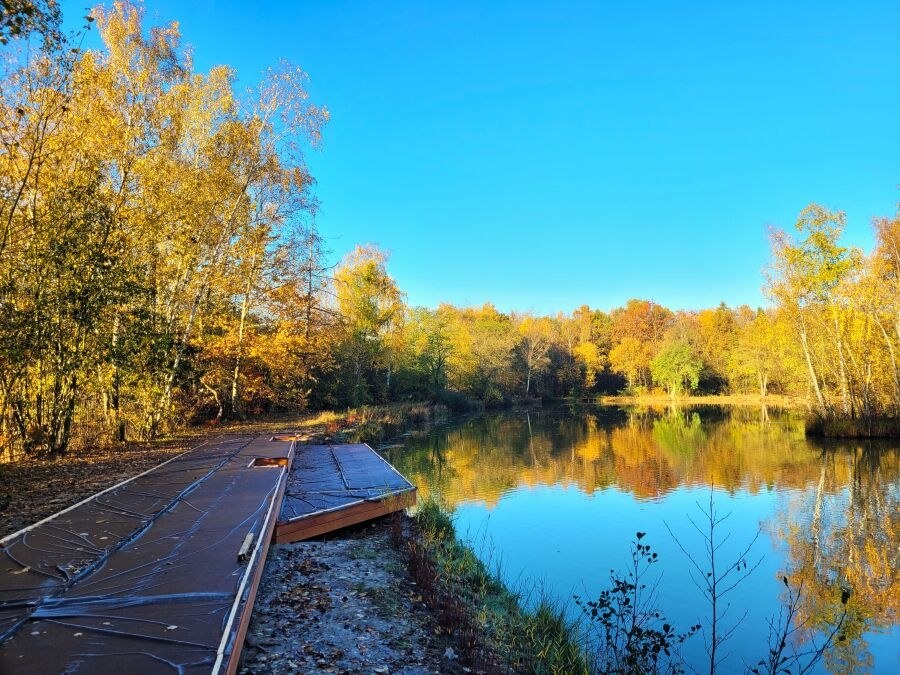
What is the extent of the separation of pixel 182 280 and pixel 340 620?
480 inches

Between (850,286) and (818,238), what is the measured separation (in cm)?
204

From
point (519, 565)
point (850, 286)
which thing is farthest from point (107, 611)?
point (850, 286)

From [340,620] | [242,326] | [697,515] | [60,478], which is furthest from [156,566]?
[242,326]

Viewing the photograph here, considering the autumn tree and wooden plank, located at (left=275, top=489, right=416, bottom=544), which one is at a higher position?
the autumn tree

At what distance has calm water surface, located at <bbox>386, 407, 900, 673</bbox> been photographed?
6129mm

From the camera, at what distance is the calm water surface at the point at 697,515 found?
6.13 metres

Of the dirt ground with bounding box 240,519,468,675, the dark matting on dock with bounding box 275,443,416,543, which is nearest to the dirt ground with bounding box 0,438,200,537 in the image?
the dark matting on dock with bounding box 275,443,416,543

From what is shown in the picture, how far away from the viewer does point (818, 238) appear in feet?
58.8

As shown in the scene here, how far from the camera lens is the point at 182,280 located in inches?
539

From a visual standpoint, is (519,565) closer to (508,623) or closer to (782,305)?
(508,623)

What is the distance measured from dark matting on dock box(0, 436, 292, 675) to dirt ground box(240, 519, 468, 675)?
0.43 m

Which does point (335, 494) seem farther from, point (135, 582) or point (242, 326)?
point (242, 326)

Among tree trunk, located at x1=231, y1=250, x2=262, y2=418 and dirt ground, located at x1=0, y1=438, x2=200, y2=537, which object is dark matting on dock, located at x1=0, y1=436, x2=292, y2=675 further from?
tree trunk, located at x1=231, y1=250, x2=262, y2=418

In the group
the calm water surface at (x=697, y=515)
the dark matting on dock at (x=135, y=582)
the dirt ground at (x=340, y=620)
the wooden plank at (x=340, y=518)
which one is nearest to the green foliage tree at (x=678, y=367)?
the calm water surface at (x=697, y=515)
